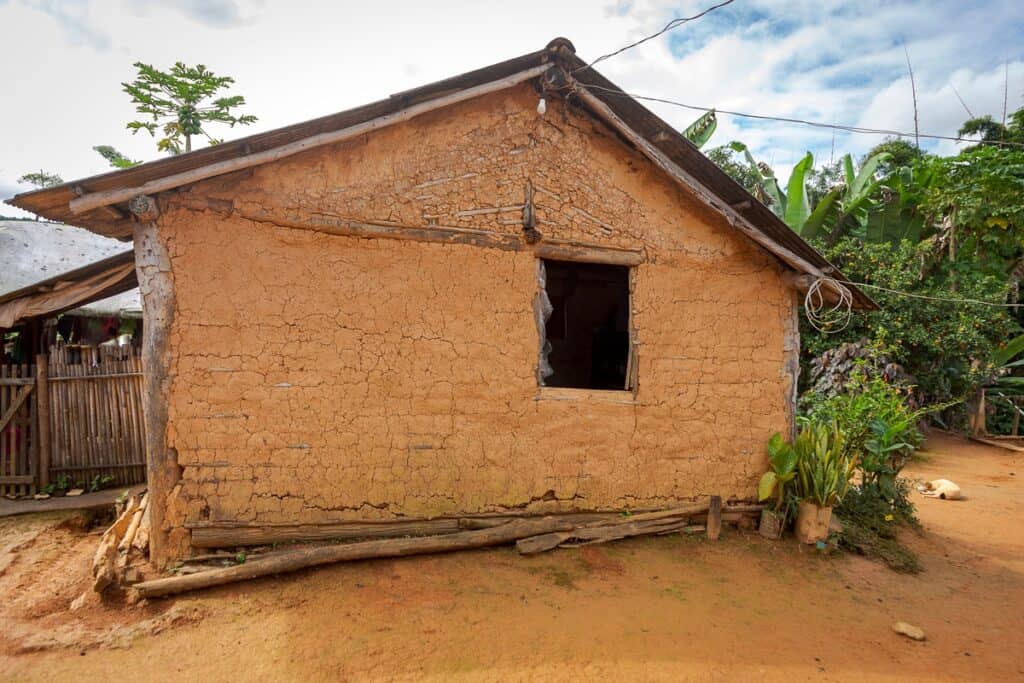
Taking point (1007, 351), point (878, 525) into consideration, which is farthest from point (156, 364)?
point (1007, 351)

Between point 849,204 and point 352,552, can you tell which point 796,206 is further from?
point 352,552

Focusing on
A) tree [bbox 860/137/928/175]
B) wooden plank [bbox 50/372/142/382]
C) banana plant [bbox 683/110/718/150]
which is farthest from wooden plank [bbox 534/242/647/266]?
tree [bbox 860/137/928/175]

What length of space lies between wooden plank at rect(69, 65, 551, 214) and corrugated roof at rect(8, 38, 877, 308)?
0.21 ft

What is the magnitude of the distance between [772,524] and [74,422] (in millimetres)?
8318

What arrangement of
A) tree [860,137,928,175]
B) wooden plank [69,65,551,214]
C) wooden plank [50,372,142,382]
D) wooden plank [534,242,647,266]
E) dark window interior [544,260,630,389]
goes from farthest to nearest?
tree [860,137,928,175]
dark window interior [544,260,630,389]
wooden plank [50,372,142,382]
wooden plank [534,242,647,266]
wooden plank [69,65,551,214]

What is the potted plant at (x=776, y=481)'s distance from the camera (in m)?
5.02

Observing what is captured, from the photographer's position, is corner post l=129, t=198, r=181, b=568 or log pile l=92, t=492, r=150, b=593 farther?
corner post l=129, t=198, r=181, b=568

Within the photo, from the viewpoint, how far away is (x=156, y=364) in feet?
12.6

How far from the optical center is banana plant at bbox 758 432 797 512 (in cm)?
502

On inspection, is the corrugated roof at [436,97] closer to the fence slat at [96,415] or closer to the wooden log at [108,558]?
the wooden log at [108,558]

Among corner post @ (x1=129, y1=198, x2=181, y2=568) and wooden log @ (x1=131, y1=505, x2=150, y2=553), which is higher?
corner post @ (x1=129, y1=198, x2=181, y2=568)

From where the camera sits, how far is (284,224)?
4.05m

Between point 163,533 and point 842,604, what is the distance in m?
5.45

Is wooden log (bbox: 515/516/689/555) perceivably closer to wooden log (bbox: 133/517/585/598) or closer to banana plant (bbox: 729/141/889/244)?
wooden log (bbox: 133/517/585/598)
